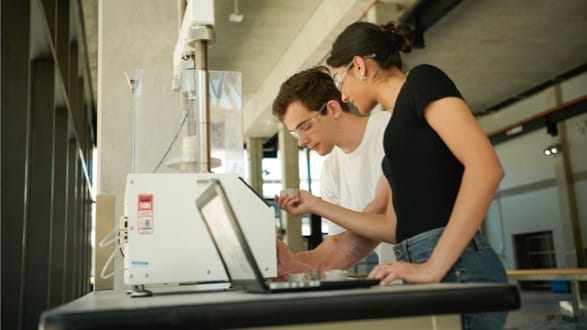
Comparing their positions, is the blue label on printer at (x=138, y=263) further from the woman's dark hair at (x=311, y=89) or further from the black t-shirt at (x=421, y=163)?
the woman's dark hair at (x=311, y=89)

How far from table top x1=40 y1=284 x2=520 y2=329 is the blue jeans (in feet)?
0.95

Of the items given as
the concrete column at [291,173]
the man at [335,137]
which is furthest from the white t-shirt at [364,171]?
the concrete column at [291,173]

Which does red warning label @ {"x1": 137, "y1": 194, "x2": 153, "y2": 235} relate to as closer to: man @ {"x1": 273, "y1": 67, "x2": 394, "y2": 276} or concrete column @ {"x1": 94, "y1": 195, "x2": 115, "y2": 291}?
man @ {"x1": 273, "y1": 67, "x2": 394, "y2": 276}

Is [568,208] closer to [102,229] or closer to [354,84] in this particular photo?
[102,229]

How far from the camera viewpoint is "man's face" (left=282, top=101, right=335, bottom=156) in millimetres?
2133

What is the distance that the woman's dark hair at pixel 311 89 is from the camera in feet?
6.85

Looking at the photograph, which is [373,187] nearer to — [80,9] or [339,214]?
[339,214]

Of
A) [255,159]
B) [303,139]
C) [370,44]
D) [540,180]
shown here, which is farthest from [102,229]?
[540,180]

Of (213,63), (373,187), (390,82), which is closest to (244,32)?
(213,63)

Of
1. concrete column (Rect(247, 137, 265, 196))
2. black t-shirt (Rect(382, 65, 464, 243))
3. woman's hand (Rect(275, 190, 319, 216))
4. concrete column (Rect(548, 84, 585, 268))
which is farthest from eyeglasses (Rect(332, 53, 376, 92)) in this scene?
concrete column (Rect(247, 137, 265, 196))

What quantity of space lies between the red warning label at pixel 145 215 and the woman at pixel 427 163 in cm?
50

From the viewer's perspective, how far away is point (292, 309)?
83 cm

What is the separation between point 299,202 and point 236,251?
63cm

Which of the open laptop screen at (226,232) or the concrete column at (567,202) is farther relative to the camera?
the concrete column at (567,202)
